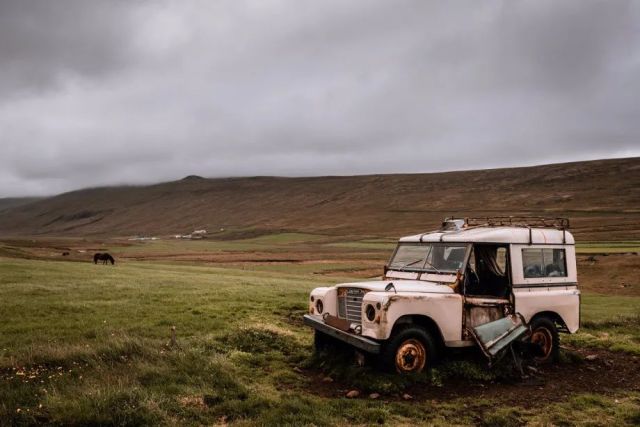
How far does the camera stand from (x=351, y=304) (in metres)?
9.70

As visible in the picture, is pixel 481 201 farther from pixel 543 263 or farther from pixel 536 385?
pixel 536 385

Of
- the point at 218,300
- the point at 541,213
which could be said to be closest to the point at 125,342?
the point at 218,300

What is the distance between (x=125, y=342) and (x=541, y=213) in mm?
131779

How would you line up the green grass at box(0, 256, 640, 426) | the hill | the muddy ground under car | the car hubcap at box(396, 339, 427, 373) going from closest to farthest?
the green grass at box(0, 256, 640, 426)
the muddy ground under car
the car hubcap at box(396, 339, 427, 373)
the hill

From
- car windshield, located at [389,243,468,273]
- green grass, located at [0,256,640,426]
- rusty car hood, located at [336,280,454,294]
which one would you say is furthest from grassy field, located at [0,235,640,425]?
car windshield, located at [389,243,468,273]

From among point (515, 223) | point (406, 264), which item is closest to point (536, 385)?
point (406, 264)

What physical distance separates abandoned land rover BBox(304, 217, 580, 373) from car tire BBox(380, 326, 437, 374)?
0.02 metres

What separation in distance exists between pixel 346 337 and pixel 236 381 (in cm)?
206

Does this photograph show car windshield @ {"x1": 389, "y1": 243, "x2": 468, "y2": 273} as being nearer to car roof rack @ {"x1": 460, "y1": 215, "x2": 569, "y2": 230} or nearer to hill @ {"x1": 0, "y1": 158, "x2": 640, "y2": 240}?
car roof rack @ {"x1": 460, "y1": 215, "x2": 569, "y2": 230}

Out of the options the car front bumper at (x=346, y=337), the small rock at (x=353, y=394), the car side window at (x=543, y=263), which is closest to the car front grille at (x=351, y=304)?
the car front bumper at (x=346, y=337)

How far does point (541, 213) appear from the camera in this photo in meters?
127

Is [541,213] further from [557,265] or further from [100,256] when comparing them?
[557,265]

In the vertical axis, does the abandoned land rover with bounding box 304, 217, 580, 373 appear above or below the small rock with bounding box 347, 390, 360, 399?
above

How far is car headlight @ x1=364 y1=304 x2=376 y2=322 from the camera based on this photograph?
8.74 meters
